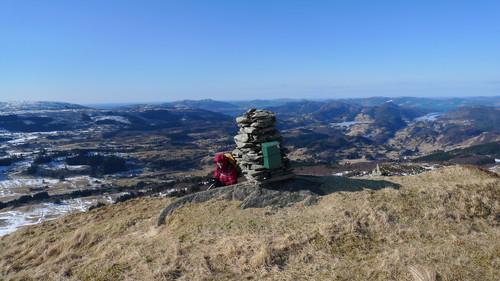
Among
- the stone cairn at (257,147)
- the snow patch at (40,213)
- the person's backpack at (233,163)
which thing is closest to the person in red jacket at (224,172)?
the person's backpack at (233,163)

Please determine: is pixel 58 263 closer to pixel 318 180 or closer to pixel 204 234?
pixel 204 234

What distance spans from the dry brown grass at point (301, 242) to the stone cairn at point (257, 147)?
244cm

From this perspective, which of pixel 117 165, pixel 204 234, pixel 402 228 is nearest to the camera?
pixel 402 228

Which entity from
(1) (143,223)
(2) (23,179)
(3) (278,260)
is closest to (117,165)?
(2) (23,179)

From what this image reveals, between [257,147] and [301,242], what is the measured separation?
7736 mm

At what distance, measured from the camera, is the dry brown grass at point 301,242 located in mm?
10773

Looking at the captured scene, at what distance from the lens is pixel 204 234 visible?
14828 millimetres

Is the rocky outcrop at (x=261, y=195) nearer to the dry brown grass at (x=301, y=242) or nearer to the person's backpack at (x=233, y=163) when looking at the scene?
the dry brown grass at (x=301, y=242)

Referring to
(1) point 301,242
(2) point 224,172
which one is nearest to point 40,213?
(2) point 224,172

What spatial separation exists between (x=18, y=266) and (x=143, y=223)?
21.1ft

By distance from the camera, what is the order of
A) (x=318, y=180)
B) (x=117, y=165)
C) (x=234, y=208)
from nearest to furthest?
(x=234, y=208) → (x=318, y=180) → (x=117, y=165)

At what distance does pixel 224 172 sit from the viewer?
21.2 meters

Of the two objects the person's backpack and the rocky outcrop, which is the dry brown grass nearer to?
the rocky outcrop

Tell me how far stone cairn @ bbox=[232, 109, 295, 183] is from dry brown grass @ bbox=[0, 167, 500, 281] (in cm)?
244
